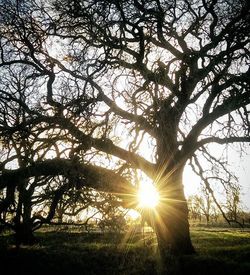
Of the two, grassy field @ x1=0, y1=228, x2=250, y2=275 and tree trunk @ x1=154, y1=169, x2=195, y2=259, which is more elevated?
tree trunk @ x1=154, y1=169, x2=195, y2=259

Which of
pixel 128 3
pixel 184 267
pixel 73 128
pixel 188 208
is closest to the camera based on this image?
pixel 73 128

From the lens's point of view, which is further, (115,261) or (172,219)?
(115,261)

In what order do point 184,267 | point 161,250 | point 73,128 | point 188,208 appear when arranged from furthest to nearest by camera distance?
point 188,208 < point 161,250 < point 184,267 < point 73,128

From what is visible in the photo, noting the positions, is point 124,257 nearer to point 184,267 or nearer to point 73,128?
point 184,267

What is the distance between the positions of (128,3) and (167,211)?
6.94 meters

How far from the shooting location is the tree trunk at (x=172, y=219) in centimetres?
1238

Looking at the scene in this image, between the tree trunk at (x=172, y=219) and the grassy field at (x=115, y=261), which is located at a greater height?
the tree trunk at (x=172, y=219)

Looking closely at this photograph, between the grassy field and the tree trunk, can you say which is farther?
the tree trunk

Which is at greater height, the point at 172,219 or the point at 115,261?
the point at 172,219

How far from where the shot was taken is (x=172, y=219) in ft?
41.2

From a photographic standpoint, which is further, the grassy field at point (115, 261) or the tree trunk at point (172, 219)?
the tree trunk at point (172, 219)

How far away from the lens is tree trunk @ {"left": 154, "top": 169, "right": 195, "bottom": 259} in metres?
12.4

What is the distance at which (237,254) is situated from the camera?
545 inches

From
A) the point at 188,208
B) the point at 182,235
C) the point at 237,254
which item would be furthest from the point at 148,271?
the point at 237,254
